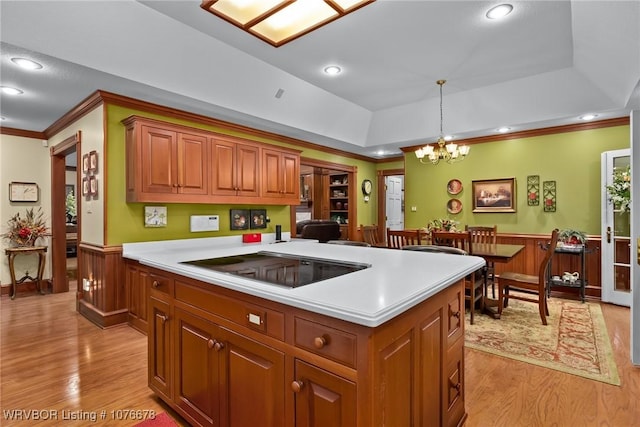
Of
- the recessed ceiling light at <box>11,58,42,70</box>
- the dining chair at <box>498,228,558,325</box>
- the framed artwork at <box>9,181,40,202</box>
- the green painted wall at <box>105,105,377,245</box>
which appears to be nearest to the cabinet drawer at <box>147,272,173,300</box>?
the green painted wall at <box>105,105,377,245</box>

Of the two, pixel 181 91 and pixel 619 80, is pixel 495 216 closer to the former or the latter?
pixel 619 80

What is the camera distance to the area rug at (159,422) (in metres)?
1.93

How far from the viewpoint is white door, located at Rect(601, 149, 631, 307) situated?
4.26 metres

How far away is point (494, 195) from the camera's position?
18.0 feet

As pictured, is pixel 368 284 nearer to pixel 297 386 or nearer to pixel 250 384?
pixel 297 386

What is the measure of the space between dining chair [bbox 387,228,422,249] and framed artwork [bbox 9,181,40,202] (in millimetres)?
5506

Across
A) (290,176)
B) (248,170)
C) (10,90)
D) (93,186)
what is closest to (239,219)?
(248,170)

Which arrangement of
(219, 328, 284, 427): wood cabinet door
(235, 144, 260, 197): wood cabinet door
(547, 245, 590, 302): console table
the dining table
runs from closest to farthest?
(219, 328, 284, 427): wood cabinet door → the dining table → (235, 144, 260, 197): wood cabinet door → (547, 245, 590, 302): console table

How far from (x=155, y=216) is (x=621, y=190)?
19.0ft

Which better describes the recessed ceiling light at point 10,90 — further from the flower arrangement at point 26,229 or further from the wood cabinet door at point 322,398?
the wood cabinet door at point 322,398

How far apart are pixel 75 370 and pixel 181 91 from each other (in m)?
2.71

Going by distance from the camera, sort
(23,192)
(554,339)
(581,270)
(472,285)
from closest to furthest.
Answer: (554,339), (472,285), (581,270), (23,192)

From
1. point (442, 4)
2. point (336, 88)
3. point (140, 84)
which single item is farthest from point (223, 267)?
point (336, 88)

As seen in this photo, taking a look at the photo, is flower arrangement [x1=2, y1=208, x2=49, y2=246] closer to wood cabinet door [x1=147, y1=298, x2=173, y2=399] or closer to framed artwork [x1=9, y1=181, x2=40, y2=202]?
framed artwork [x1=9, y1=181, x2=40, y2=202]
